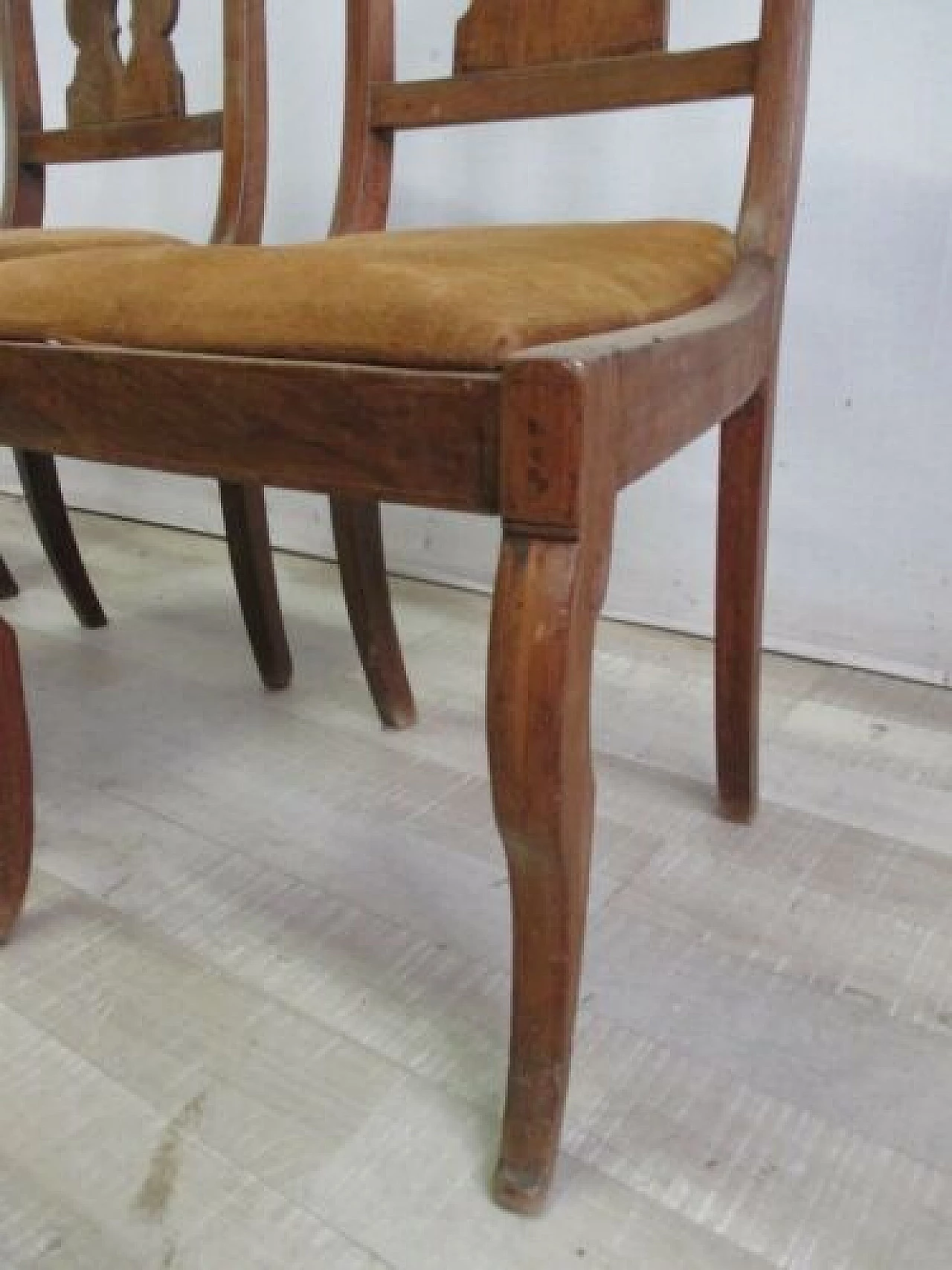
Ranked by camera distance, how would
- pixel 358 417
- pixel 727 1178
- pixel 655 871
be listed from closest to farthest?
pixel 358 417 < pixel 727 1178 < pixel 655 871

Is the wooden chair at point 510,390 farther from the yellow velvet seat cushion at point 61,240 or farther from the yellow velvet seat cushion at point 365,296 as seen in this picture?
the yellow velvet seat cushion at point 61,240

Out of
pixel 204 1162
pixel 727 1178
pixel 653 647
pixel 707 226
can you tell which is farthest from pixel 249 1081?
pixel 653 647

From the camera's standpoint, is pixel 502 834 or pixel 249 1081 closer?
pixel 502 834

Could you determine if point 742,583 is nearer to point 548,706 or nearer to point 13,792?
point 548,706

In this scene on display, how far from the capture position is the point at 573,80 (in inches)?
32.1

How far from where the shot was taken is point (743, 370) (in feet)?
2.11

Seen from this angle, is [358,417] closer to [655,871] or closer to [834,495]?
[655,871]

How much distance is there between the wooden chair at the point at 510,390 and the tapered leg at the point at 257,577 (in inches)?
19.0

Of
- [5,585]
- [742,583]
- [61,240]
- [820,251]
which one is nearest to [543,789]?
[742,583]

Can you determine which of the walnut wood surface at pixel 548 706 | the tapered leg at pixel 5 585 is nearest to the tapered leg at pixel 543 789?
the walnut wood surface at pixel 548 706

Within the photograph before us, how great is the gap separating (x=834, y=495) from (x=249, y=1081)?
943 millimetres

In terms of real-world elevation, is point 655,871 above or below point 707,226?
below

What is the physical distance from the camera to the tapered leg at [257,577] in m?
1.12

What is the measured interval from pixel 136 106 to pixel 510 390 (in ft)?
3.04
